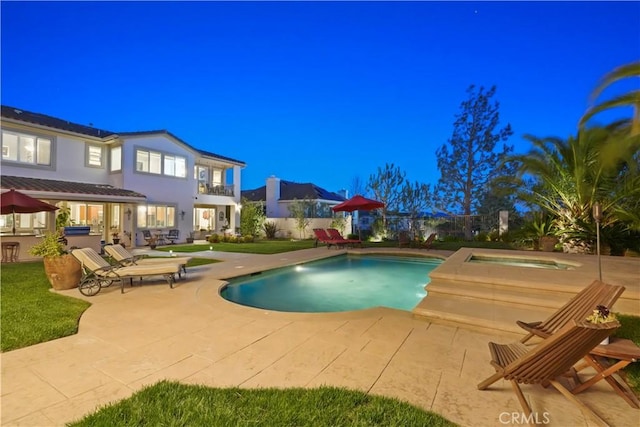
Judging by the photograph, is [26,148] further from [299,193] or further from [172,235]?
[299,193]

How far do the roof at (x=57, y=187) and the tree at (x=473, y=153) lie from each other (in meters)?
22.1

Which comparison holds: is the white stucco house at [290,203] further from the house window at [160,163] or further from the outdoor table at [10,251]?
the outdoor table at [10,251]

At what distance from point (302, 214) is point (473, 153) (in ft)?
48.1

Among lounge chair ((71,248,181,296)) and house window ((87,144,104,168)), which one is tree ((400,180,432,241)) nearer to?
lounge chair ((71,248,181,296))

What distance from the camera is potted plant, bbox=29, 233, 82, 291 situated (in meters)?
7.27

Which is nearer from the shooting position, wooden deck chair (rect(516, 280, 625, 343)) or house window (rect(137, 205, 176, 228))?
wooden deck chair (rect(516, 280, 625, 343))

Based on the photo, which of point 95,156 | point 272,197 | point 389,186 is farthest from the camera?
point 272,197

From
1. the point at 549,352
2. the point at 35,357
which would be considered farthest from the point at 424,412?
the point at 35,357

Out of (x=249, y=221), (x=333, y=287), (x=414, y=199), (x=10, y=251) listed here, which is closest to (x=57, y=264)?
(x=333, y=287)

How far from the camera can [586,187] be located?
1162cm

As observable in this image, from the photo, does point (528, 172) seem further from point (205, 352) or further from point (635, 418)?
point (205, 352)

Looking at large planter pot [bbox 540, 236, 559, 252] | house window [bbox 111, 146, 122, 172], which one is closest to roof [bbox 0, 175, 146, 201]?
house window [bbox 111, 146, 122, 172]

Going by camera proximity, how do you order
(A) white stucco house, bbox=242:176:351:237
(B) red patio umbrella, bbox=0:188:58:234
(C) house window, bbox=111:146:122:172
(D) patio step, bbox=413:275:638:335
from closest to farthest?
(D) patio step, bbox=413:275:638:335
(B) red patio umbrella, bbox=0:188:58:234
(C) house window, bbox=111:146:122:172
(A) white stucco house, bbox=242:176:351:237

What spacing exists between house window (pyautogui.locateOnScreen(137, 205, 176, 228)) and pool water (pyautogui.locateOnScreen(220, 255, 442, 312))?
12305mm
